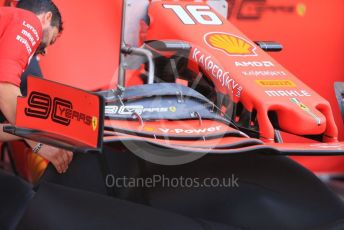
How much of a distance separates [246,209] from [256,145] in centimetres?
27

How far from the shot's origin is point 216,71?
233cm

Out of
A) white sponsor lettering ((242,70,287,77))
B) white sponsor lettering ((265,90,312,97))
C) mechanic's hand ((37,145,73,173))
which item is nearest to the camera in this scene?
mechanic's hand ((37,145,73,173))

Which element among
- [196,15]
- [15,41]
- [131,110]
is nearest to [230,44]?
[196,15]

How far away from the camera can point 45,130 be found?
4.83ft

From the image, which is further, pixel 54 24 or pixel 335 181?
pixel 335 181

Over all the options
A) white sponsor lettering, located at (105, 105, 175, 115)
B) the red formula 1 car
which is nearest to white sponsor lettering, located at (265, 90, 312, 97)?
the red formula 1 car

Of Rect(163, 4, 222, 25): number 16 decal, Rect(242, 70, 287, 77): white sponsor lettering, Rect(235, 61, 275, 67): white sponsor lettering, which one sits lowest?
Rect(242, 70, 287, 77): white sponsor lettering

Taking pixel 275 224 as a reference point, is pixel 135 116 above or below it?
above

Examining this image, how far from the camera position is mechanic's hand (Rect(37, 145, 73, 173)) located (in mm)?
1761

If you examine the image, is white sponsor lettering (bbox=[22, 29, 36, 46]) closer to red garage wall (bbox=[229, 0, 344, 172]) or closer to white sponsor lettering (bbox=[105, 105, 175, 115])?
white sponsor lettering (bbox=[105, 105, 175, 115])

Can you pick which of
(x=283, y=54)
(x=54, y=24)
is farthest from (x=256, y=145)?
(x=283, y=54)

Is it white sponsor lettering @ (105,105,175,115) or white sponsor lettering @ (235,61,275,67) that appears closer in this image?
white sponsor lettering @ (105,105,175,115)

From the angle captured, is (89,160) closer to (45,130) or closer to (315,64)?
(45,130)

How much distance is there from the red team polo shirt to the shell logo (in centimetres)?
72
